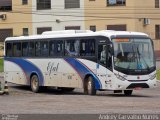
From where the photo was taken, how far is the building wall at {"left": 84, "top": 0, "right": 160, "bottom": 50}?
70812 millimetres

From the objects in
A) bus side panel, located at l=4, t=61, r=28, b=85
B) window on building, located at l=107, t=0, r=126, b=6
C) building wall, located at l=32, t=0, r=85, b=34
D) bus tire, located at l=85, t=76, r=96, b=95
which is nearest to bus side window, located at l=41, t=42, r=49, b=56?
bus side panel, located at l=4, t=61, r=28, b=85

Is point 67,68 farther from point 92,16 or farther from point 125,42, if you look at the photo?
point 92,16

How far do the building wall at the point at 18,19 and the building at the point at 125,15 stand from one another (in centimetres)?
746

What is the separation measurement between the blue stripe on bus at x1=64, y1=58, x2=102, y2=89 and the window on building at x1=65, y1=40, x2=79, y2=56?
0.31 m

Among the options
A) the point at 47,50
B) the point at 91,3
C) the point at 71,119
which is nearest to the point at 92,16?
the point at 91,3

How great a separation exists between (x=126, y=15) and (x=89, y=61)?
42.6 metres

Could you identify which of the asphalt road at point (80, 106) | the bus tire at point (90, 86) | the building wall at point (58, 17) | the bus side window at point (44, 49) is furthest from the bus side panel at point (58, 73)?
the building wall at point (58, 17)

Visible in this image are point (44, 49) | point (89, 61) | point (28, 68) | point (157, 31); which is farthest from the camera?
point (157, 31)

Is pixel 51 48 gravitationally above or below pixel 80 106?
above

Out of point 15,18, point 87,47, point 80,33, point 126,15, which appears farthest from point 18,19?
point 87,47

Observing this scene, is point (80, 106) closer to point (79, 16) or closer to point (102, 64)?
point (102, 64)

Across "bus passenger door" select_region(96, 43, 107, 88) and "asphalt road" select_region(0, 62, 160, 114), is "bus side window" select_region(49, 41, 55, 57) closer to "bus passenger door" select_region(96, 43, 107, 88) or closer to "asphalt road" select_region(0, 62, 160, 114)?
"bus passenger door" select_region(96, 43, 107, 88)

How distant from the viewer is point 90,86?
29.0 meters

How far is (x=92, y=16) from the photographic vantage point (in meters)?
72.6
